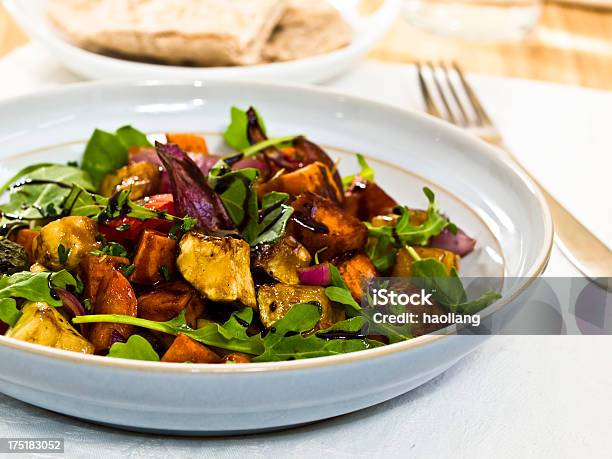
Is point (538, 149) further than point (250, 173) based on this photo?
Yes

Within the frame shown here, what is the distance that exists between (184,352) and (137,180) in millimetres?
662

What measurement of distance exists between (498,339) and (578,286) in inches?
12.2

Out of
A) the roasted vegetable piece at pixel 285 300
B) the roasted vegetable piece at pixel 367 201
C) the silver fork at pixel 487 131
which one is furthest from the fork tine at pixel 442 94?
the roasted vegetable piece at pixel 285 300

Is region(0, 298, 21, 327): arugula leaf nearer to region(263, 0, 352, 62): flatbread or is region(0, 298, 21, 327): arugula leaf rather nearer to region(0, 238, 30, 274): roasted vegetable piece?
region(0, 238, 30, 274): roasted vegetable piece

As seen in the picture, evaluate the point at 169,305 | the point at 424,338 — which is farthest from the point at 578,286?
the point at 169,305

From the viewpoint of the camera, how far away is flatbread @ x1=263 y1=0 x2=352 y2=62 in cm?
316

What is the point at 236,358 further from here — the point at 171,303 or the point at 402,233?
the point at 402,233

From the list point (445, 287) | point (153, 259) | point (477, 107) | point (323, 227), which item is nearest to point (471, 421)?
point (445, 287)

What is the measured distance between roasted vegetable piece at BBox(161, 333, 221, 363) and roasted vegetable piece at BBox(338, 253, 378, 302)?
39 cm

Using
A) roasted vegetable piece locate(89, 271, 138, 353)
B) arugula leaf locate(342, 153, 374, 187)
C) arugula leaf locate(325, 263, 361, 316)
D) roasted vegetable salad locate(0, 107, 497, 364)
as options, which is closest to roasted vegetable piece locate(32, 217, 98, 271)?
roasted vegetable salad locate(0, 107, 497, 364)

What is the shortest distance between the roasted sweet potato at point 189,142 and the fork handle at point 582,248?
0.85 m

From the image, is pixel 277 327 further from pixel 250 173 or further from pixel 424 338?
pixel 250 173

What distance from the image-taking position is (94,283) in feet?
5.17

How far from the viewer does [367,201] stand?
2.04 meters
